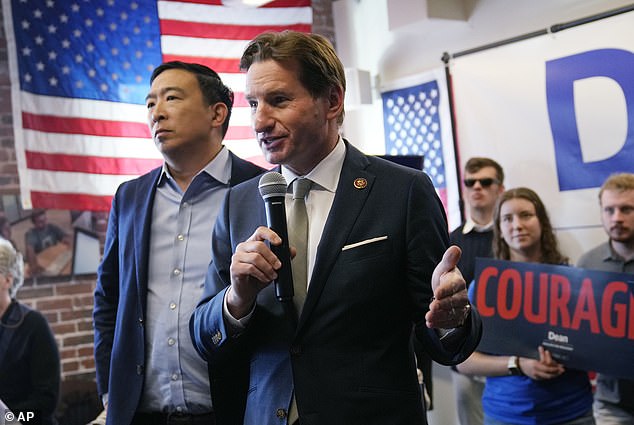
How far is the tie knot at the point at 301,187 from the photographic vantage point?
1636 mm

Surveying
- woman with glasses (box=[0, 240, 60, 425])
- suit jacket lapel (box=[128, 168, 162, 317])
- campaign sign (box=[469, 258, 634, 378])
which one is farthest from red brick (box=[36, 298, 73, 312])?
campaign sign (box=[469, 258, 634, 378])

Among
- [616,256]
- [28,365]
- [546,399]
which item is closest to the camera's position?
[546,399]

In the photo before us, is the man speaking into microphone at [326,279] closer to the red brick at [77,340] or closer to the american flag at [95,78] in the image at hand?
the american flag at [95,78]

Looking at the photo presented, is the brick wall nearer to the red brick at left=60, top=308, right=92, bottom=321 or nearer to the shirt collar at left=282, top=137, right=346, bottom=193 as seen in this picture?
the red brick at left=60, top=308, right=92, bottom=321

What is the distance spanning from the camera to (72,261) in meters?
5.15

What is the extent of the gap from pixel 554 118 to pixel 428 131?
1162 millimetres

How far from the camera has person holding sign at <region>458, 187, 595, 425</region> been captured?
279 cm

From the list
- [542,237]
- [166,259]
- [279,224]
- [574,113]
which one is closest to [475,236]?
[542,237]

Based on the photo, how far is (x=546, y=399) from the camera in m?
2.80

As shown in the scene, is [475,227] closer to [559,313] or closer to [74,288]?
[559,313]

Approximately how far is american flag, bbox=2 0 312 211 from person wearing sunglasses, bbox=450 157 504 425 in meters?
1.82

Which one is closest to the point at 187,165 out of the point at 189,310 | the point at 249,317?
the point at 189,310

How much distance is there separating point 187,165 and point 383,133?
4032mm

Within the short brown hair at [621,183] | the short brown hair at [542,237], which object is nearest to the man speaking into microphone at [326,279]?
the short brown hair at [542,237]
